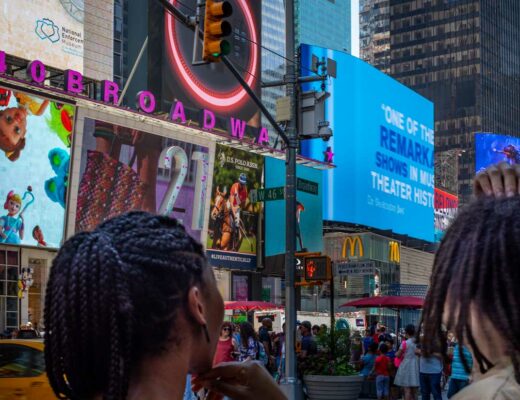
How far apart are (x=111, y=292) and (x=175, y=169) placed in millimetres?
52686

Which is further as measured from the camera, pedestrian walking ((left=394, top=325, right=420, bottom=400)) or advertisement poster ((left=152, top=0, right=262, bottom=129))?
advertisement poster ((left=152, top=0, right=262, bottom=129))

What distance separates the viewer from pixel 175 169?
178 ft

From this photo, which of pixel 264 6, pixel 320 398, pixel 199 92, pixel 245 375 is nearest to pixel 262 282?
pixel 199 92

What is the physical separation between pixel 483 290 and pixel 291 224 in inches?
615

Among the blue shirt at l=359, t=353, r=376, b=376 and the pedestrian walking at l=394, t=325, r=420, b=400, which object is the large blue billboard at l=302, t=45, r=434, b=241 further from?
the pedestrian walking at l=394, t=325, r=420, b=400

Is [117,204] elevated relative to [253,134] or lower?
lower

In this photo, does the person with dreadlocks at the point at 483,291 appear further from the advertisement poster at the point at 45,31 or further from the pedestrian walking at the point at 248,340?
the advertisement poster at the point at 45,31

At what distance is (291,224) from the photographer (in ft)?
57.3

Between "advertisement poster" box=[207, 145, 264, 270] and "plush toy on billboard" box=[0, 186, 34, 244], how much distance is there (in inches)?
539

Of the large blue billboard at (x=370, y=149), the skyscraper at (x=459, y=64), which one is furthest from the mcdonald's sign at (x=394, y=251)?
the skyscraper at (x=459, y=64)

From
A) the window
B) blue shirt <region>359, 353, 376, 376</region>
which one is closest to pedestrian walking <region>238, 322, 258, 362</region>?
blue shirt <region>359, 353, 376, 376</region>

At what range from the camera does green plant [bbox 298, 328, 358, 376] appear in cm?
1803

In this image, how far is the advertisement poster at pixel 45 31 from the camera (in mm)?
50812

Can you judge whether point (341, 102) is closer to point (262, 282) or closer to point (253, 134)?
point (253, 134)
